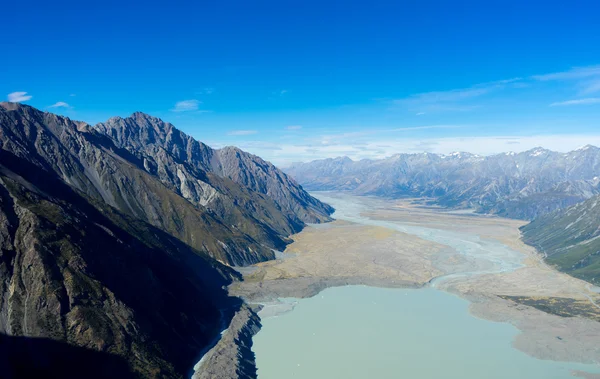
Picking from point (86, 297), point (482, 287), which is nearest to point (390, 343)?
point (86, 297)

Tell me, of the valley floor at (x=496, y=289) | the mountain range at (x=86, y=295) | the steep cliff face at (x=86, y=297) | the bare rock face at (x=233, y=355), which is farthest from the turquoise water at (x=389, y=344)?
the steep cliff face at (x=86, y=297)

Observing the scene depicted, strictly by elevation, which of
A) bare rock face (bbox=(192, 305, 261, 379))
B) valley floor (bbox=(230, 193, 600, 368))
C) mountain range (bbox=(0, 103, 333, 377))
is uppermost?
mountain range (bbox=(0, 103, 333, 377))

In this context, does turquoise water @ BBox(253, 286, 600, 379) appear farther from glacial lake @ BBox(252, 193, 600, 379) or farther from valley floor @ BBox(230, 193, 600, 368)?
valley floor @ BBox(230, 193, 600, 368)

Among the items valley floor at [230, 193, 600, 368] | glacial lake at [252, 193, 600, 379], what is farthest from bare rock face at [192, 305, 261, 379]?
valley floor at [230, 193, 600, 368]

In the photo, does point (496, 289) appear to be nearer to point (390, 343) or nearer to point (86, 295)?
A: point (390, 343)

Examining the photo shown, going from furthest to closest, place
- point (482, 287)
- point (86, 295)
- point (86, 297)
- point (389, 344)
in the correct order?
point (482, 287) < point (389, 344) < point (86, 295) < point (86, 297)
